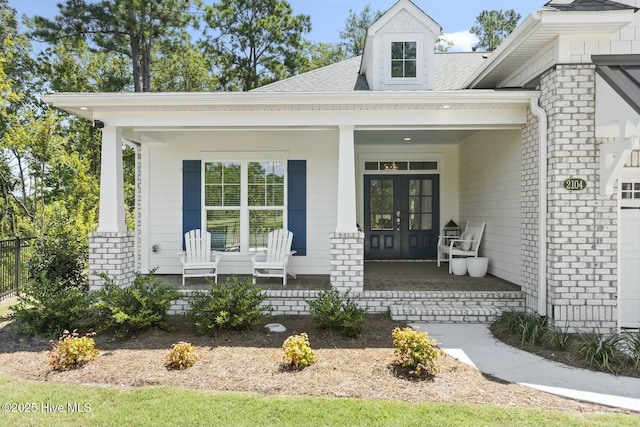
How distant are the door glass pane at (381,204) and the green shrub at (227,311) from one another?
4.57m

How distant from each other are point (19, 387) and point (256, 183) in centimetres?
453

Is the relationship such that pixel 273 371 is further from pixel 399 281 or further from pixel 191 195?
pixel 191 195

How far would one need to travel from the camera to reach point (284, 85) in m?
8.11

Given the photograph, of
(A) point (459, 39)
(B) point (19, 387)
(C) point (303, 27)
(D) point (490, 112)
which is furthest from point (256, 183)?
(A) point (459, 39)

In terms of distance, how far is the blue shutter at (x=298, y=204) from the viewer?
7066mm

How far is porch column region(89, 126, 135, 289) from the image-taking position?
563cm

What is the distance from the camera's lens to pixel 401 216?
29.1 ft

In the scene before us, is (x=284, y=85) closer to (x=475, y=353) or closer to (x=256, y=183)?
(x=256, y=183)

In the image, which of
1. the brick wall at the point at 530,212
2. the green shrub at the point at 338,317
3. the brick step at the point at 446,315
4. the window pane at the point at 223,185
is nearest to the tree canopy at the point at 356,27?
the window pane at the point at 223,185

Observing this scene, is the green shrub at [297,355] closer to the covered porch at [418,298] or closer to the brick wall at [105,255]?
the covered porch at [418,298]

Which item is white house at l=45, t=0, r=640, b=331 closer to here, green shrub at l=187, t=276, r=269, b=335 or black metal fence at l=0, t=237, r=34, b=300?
green shrub at l=187, t=276, r=269, b=335

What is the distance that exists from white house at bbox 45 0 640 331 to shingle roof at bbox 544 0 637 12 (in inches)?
1.6

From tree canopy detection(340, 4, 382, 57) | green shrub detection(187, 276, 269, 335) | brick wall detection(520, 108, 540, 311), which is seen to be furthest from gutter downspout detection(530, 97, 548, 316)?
tree canopy detection(340, 4, 382, 57)

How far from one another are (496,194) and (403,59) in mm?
3088
